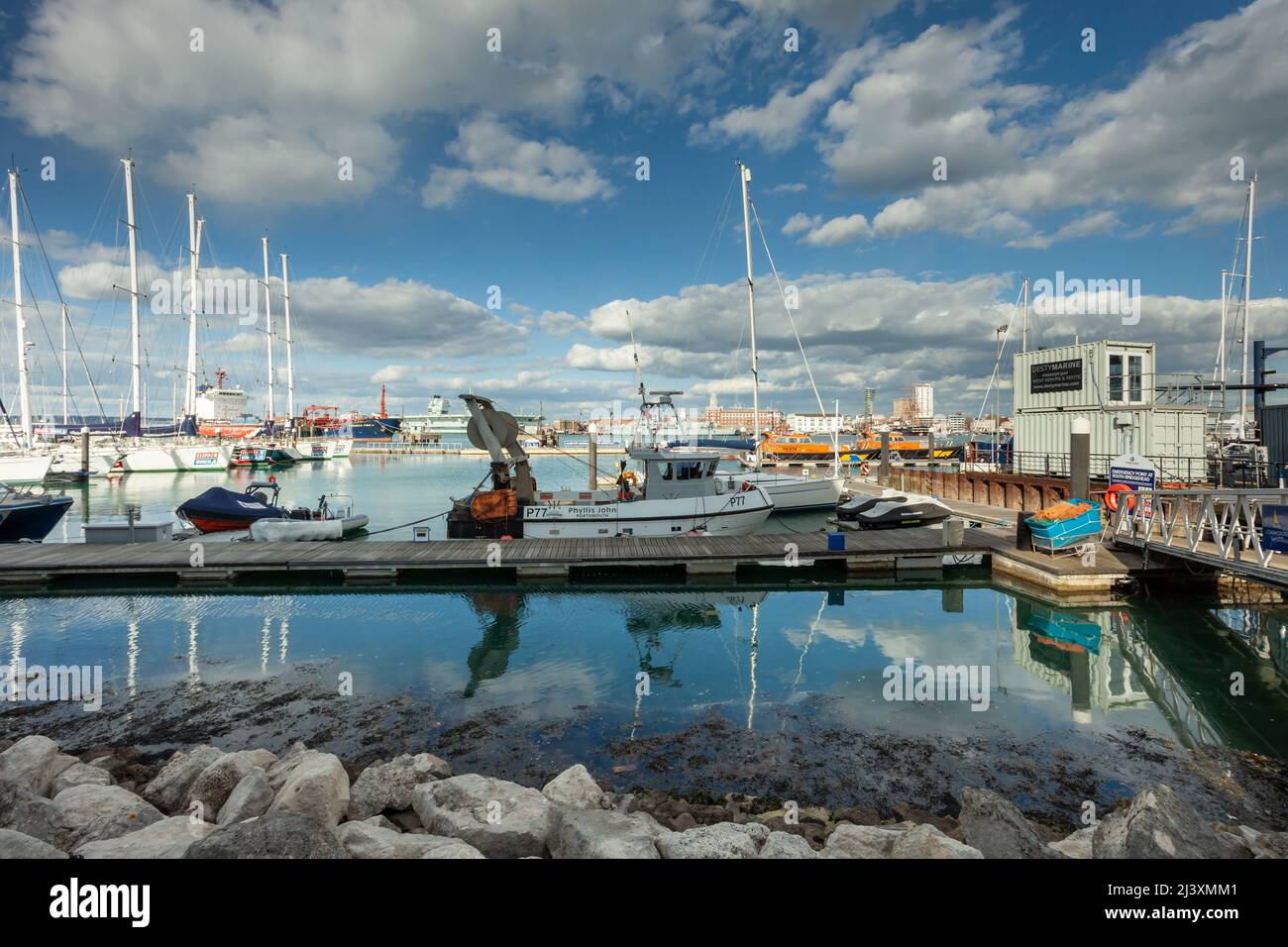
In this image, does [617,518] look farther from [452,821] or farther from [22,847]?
[22,847]

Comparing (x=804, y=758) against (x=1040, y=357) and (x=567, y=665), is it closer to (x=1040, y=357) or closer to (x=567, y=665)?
(x=567, y=665)

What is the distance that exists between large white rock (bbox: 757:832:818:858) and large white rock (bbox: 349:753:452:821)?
12.9 feet

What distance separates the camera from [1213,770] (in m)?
8.52

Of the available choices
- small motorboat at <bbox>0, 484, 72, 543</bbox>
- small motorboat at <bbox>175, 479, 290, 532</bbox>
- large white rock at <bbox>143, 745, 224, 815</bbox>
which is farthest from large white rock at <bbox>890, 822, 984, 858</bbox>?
small motorboat at <bbox>0, 484, 72, 543</bbox>

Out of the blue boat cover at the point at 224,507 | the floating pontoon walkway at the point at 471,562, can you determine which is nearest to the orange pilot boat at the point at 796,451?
the floating pontoon walkway at the point at 471,562

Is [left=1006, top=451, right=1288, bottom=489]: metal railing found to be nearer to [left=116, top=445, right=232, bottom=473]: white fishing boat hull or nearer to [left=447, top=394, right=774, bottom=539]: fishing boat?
[left=447, top=394, right=774, bottom=539]: fishing boat

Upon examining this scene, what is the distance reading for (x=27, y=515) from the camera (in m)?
25.3

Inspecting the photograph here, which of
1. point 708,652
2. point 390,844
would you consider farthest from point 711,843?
point 708,652

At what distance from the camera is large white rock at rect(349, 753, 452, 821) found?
6.98 metres

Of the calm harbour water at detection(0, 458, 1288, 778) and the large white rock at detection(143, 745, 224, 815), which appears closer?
the large white rock at detection(143, 745, 224, 815)

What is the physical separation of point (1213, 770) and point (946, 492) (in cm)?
2615

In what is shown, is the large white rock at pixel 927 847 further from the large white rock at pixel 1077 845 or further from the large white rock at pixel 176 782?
the large white rock at pixel 176 782

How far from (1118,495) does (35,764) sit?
918 inches
